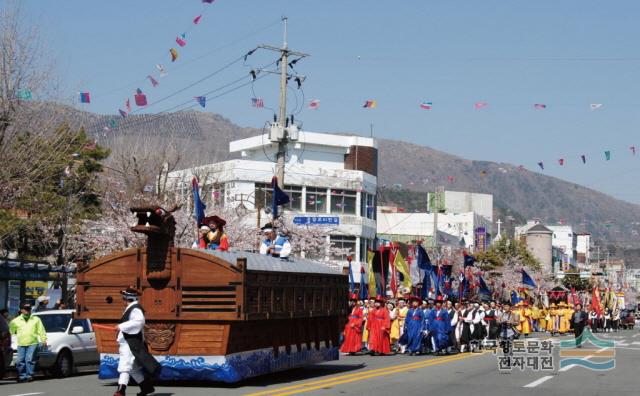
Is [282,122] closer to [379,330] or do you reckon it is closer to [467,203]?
[379,330]

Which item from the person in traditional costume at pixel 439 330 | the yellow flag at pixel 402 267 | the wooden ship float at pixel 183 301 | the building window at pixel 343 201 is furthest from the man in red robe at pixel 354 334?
the building window at pixel 343 201

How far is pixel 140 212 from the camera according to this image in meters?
18.0

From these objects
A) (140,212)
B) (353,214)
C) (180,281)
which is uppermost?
(353,214)

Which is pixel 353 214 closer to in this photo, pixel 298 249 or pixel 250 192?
pixel 250 192

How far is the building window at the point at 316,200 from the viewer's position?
6688cm

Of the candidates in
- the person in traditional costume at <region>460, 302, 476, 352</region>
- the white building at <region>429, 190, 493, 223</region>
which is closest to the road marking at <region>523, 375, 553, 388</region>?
the person in traditional costume at <region>460, 302, 476, 352</region>

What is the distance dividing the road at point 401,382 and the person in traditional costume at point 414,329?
511 centimetres

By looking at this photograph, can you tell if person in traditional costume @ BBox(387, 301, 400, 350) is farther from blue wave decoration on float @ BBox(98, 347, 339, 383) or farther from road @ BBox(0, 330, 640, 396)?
blue wave decoration on float @ BBox(98, 347, 339, 383)

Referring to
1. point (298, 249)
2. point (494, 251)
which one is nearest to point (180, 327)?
point (298, 249)

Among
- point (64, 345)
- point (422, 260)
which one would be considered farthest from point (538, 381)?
point (422, 260)

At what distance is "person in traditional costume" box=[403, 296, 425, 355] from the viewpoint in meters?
32.2

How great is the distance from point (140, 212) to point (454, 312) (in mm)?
17500

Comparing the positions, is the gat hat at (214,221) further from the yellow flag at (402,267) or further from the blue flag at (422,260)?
the blue flag at (422,260)

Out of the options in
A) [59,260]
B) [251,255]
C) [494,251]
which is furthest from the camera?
[494,251]
